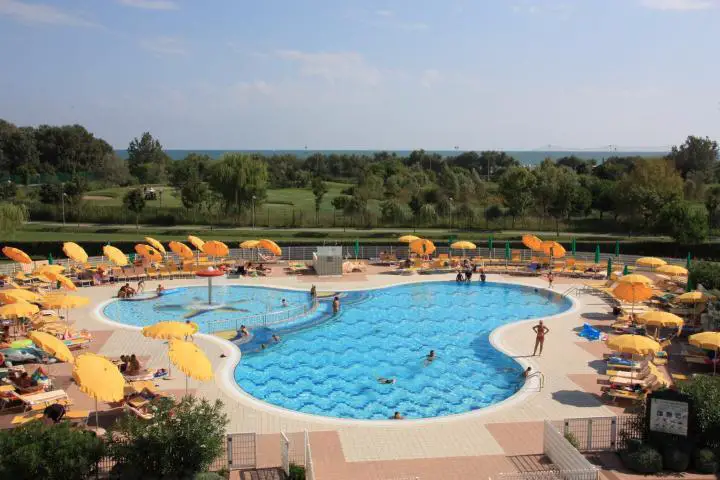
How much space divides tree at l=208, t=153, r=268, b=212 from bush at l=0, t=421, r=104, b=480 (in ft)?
135

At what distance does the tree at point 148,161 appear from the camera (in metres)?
105

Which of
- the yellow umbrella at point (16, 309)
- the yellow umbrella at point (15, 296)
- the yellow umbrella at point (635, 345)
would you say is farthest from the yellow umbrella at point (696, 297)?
the yellow umbrella at point (15, 296)

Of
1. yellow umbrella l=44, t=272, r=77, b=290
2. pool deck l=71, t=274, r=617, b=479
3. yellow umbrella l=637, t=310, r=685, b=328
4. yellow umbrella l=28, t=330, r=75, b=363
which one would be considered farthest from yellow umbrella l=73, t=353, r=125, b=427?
yellow umbrella l=637, t=310, r=685, b=328

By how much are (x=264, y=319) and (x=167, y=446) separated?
13951 mm

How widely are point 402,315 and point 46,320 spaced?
43.8 ft

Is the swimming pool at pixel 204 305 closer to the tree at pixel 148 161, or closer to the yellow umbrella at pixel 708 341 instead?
the yellow umbrella at pixel 708 341

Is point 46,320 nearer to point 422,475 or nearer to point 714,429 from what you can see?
point 422,475

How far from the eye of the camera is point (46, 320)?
23.1m

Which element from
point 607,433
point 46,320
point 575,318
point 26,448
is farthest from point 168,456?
point 575,318

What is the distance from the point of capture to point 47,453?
11070mm

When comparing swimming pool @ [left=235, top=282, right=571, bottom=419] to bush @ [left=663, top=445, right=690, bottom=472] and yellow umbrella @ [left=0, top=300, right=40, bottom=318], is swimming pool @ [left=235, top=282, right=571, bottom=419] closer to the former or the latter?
bush @ [left=663, top=445, right=690, bottom=472]

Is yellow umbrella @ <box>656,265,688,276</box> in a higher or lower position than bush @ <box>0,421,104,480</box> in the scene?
higher

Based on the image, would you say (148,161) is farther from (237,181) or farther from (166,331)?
(166,331)

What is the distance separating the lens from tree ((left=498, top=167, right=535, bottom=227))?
170 feet
